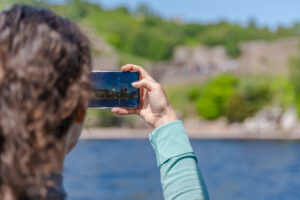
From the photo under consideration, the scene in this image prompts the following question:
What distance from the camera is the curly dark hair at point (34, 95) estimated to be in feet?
1.47

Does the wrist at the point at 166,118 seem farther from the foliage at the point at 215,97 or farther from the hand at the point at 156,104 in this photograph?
the foliage at the point at 215,97

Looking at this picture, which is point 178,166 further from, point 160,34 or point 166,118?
point 160,34

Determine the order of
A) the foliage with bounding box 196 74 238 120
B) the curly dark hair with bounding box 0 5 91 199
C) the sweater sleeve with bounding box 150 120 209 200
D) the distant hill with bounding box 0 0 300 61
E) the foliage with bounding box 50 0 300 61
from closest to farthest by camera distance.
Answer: the curly dark hair with bounding box 0 5 91 199, the sweater sleeve with bounding box 150 120 209 200, the foliage with bounding box 196 74 238 120, the distant hill with bounding box 0 0 300 61, the foliage with bounding box 50 0 300 61

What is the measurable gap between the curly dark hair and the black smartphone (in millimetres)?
271

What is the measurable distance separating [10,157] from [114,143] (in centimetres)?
2509

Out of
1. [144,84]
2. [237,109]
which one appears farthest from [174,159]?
[237,109]

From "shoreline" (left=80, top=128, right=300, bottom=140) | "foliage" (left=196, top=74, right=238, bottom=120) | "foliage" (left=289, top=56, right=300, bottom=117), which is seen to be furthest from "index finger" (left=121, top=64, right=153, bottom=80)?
"foliage" (left=196, top=74, right=238, bottom=120)

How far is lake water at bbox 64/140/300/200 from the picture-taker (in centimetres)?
1130

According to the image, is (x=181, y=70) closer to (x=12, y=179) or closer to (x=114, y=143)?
(x=114, y=143)

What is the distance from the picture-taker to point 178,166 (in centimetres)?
68

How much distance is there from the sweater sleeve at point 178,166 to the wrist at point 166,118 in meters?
0.03

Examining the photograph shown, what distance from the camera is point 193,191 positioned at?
2.18ft

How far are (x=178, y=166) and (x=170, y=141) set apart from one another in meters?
0.04

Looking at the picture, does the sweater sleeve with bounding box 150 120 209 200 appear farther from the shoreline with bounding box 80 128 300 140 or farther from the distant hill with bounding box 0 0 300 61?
the distant hill with bounding box 0 0 300 61
